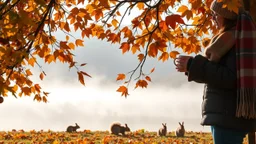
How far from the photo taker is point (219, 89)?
335cm

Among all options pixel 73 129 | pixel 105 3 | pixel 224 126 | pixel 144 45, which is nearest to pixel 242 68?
pixel 224 126

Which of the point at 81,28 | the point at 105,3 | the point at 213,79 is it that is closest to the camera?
the point at 213,79

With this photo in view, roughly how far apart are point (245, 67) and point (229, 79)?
172 millimetres

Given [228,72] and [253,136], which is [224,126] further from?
[253,136]

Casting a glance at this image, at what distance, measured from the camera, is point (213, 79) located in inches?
128

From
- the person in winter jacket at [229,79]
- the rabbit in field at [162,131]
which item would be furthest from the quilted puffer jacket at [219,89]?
the rabbit in field at [162,131]

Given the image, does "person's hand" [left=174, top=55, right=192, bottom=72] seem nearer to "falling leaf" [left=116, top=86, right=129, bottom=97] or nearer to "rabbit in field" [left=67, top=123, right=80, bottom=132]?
"falling leaf" [left=116, top=86, right=129, bottom=97]

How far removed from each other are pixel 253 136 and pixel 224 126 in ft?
10.7

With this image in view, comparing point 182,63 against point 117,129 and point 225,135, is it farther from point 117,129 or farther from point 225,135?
point 117,129

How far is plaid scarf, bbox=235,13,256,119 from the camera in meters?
3.27

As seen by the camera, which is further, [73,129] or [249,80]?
[73,129]

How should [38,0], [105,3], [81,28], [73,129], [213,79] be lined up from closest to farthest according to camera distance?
[213,79] → [38,0] → [105,3] → [81,28] → [73,129]

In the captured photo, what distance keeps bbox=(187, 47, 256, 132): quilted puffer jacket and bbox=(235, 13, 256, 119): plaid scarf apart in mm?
64

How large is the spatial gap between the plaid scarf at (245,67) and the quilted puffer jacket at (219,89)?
64mm
